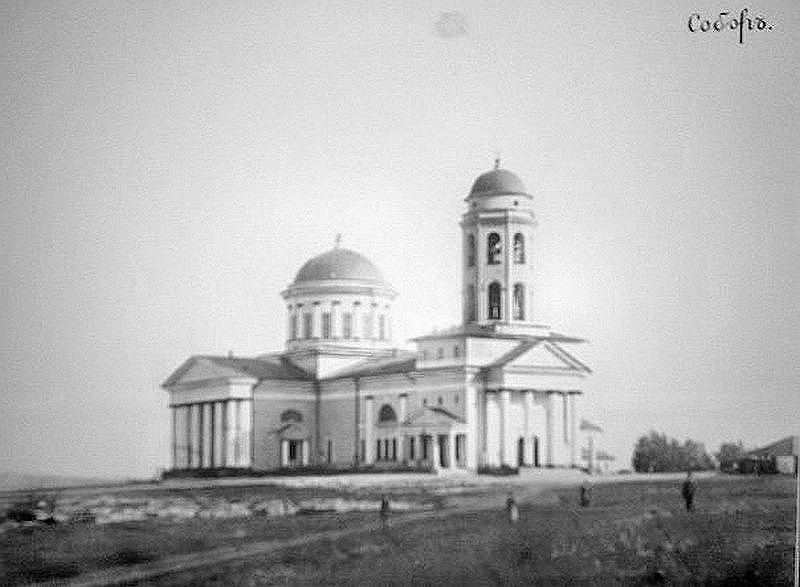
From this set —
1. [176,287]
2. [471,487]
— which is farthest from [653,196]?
[176,287]

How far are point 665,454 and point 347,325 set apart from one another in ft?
6.45

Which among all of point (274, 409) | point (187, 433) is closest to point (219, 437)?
point (187, 433)

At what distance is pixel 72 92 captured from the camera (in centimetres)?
870

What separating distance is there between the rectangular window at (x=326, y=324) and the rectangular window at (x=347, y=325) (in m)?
0.07

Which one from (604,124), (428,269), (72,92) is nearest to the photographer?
(72,92)

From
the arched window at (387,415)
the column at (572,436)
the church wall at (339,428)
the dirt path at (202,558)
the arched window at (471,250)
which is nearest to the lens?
the dirt path at (202,558)

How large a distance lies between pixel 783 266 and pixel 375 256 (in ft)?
7.90

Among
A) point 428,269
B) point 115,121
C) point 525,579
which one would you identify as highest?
point 115,121

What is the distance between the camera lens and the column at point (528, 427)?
9227mm

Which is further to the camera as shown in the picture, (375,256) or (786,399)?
(786,399)

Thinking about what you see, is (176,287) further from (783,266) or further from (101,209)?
(783,266)

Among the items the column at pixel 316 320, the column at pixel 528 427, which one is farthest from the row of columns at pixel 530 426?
the column at pixel 316 320

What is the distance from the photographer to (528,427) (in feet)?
30.4

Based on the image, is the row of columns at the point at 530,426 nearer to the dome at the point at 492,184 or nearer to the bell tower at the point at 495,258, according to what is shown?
the bell tower at the point at 495,258
